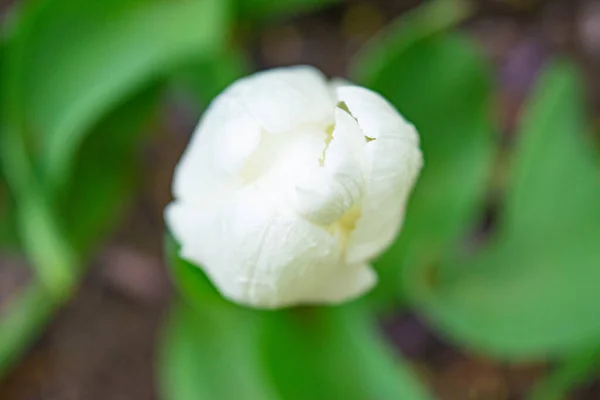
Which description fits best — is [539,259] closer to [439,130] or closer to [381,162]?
[439,130]

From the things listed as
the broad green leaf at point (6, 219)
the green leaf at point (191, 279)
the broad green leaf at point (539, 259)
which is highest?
the green leaf at point (191, 279)

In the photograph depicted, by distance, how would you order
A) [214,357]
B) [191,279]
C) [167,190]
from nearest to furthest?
1. [191,279]
2. [214,357]
3. [167,190]

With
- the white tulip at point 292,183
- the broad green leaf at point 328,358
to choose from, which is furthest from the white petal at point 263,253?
the broad green leaf at point 328,358

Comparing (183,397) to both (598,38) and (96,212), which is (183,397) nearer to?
(96,212)

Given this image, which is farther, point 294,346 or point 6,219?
point 6,219

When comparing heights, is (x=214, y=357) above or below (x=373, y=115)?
below

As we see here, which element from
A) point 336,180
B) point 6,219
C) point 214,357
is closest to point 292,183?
point 336,180

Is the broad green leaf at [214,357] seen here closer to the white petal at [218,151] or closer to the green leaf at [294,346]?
the green leaf at [294,346]
